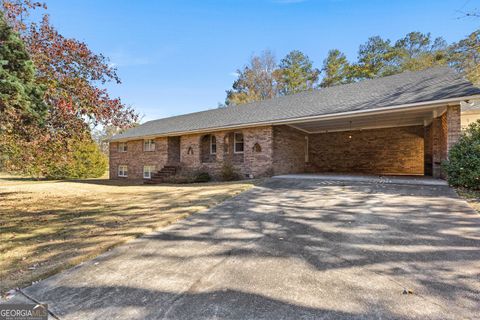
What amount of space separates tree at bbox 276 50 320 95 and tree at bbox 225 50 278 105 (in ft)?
6.30

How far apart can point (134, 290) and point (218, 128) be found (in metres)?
10.5

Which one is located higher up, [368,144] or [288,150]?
[368,144]

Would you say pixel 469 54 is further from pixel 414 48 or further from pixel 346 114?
pixel 414 48

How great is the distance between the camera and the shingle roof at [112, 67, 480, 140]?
8.06 metres

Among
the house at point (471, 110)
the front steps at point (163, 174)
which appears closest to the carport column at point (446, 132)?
the house at point (471, 110)

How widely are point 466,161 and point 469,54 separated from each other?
4440mm

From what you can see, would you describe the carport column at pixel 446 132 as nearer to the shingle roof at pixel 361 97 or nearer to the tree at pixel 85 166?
the shingle roof at pixel 361 97

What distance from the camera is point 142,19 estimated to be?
1102cm

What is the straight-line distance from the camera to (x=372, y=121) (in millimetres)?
12438

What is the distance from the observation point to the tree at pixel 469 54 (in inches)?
304

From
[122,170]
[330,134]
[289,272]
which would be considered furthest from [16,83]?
[330,134]

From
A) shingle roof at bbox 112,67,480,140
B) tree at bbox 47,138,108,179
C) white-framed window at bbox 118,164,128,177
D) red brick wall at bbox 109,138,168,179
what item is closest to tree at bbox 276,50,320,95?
shingle roof at bbox 112,67,480,140

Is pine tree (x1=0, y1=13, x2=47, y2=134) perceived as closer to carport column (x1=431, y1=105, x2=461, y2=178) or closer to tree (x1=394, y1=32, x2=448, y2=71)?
carport column (x1=431, y1=105, x2=461, y2=178)

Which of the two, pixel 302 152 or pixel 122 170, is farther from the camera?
pixel 122 170
